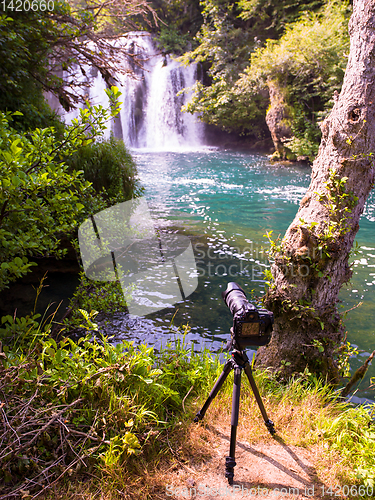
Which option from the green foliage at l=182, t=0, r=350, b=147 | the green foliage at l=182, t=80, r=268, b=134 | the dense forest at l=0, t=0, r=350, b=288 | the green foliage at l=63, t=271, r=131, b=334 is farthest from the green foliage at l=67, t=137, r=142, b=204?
the green foliage at l=182, t=80, r=268, b=134

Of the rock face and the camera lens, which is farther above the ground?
the rock face

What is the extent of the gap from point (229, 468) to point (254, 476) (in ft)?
0.81

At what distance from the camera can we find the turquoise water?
475 cm

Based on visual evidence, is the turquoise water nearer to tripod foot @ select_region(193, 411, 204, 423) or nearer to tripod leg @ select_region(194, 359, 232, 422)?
tripod leg @ select_region(194, 359, 232, 422)

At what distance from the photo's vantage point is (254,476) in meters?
2.15

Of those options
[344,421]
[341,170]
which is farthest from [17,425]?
[341,170]

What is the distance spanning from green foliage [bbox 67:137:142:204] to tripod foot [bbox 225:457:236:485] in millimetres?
4689

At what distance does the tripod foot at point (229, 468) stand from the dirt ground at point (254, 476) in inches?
2.7

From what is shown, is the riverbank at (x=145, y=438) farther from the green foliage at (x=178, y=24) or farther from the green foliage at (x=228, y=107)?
the green foliage at (x=178, y=24)

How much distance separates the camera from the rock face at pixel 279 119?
19266 millimetres

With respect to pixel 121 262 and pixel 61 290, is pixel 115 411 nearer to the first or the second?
pixel 61 290

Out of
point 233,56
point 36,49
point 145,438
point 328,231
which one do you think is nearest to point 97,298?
point 145,438

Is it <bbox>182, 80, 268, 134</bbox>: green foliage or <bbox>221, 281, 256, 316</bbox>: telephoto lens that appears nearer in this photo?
<bbox>221, 281, 256, 316</bbox>: telephoto lens

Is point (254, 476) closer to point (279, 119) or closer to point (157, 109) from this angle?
point (279, 119)
